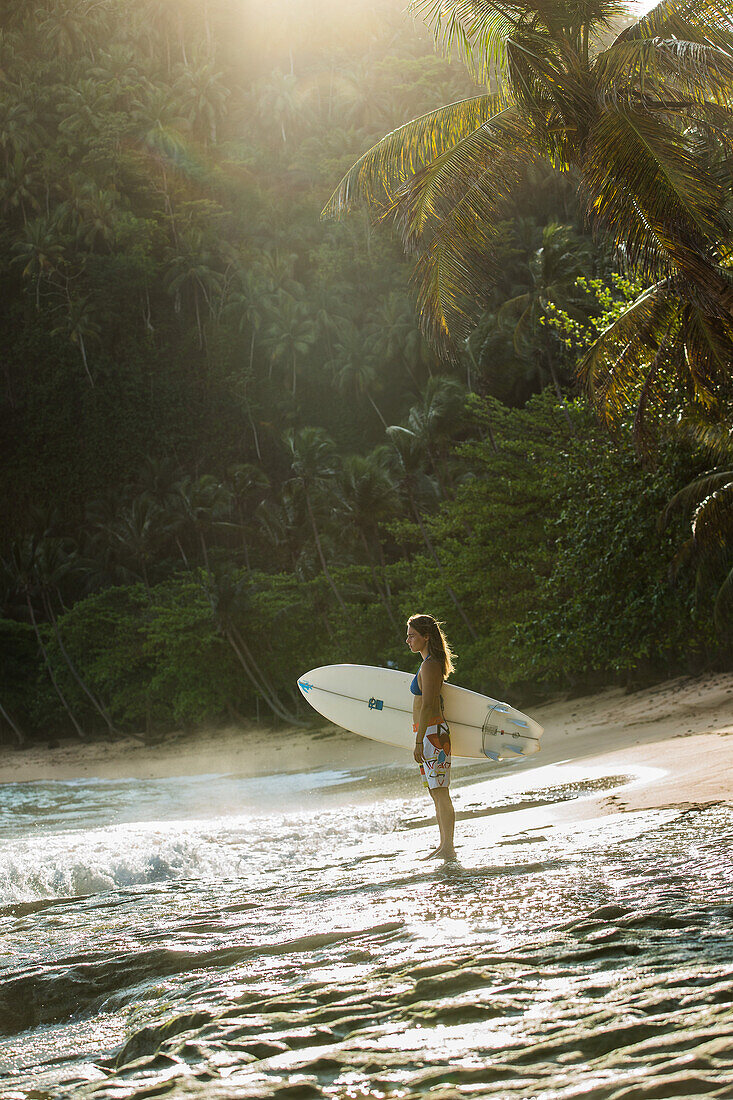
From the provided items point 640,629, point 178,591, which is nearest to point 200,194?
point 178,591

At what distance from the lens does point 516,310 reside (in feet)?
124

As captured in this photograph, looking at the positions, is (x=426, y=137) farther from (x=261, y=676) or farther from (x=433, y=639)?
(x=261, y=676)

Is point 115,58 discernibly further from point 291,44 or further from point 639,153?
point 639,153

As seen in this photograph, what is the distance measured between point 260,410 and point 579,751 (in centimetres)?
5014

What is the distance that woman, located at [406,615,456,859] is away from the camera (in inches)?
222

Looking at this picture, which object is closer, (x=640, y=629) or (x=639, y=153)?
(x=639, y=153)

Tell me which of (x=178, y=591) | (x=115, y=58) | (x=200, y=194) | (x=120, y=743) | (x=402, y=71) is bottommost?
(x=120, y=743)

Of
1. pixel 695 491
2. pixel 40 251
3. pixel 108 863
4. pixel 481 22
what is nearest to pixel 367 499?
pixel 695 491

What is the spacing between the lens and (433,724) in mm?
5711

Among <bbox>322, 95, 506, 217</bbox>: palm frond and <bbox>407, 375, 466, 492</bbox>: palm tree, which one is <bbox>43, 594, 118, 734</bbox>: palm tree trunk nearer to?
<bbox>407, 375, 466, 492</bbox>: palm tree

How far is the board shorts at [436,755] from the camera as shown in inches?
223

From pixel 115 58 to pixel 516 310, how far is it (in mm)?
52022

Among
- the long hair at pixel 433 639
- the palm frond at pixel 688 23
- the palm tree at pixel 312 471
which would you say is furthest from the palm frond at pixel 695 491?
the palm tree at pixel 312 471

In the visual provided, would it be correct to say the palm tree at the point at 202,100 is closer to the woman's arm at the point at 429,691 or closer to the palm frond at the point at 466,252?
the palm frond at the point at 466,252
